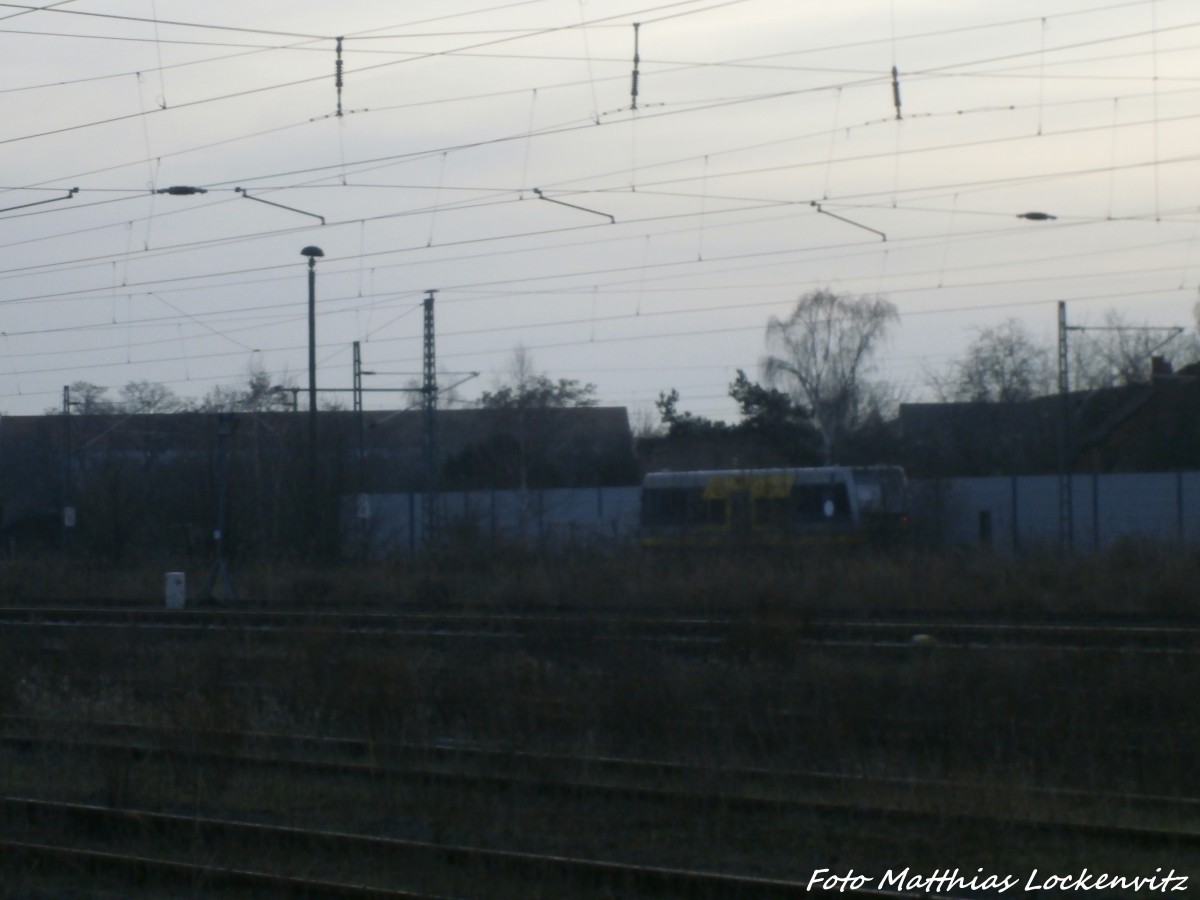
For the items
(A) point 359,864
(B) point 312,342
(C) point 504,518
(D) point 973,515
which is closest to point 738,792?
(A) point 359,864

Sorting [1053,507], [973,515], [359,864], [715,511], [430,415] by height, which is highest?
[430,415]

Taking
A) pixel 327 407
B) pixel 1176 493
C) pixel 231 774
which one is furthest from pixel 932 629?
pixel 327 407

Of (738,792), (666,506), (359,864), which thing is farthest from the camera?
(666,506)

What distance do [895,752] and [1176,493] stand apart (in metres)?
28.1

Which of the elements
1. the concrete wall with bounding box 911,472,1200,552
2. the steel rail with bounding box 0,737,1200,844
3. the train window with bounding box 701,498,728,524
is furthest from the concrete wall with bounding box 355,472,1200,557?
the steel rail with bounding box 0,737,1200,844

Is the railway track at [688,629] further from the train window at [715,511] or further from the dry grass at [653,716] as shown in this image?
the train window at [715,511]

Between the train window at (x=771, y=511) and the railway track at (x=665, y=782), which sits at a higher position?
the train window at (x=771, y=511)

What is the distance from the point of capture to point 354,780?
11531 mm

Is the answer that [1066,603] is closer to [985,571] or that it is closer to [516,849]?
[985,571]

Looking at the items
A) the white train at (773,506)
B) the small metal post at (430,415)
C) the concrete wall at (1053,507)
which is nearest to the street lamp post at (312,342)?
the small metal post at (430,415)

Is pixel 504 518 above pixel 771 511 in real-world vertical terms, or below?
below

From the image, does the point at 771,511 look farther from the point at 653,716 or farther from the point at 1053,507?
the point at 653,716

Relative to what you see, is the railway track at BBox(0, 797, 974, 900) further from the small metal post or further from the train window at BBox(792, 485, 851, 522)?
the train window at BBox(792, 485, 851, 522)

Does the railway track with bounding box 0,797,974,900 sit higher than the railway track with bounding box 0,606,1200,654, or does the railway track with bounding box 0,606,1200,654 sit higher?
the railway track with bounding box 0,606,1200,654
